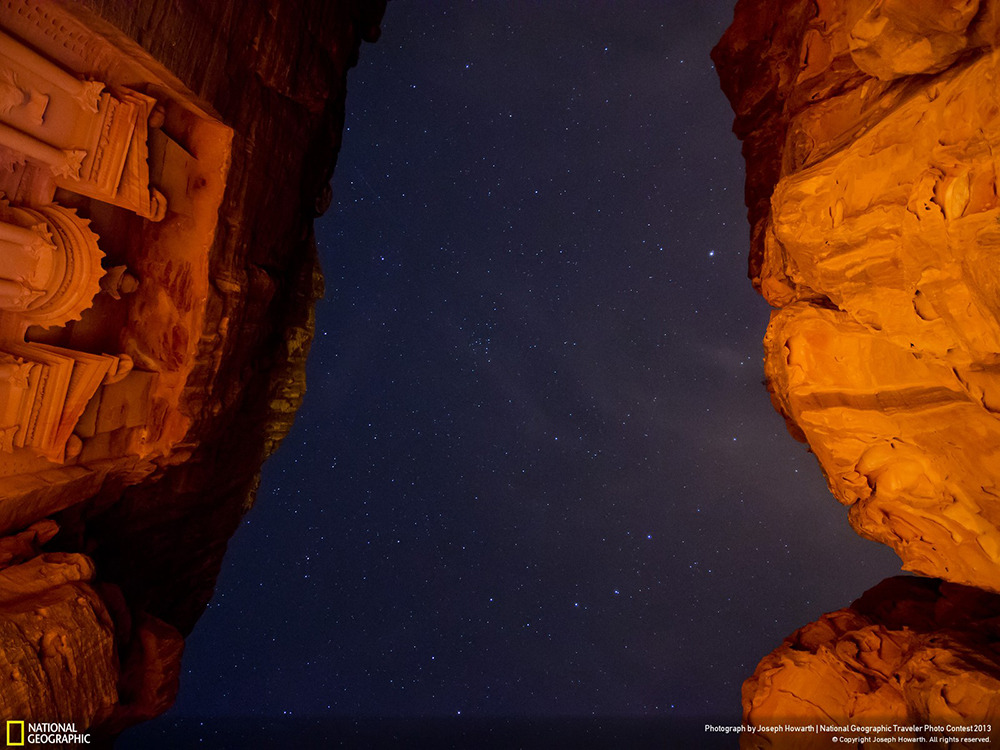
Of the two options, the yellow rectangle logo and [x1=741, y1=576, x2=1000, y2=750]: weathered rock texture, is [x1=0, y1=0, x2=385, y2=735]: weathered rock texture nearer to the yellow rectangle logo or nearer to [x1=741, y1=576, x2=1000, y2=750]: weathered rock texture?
the yellow rectangle logo

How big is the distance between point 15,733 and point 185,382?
4.17 metres

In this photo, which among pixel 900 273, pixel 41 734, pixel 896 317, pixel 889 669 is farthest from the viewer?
pixel 889 669

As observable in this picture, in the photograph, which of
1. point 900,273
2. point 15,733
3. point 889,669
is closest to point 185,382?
point 15,733

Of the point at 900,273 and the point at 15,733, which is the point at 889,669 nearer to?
the point at 900,273

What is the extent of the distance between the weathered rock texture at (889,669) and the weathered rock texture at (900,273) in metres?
1.06

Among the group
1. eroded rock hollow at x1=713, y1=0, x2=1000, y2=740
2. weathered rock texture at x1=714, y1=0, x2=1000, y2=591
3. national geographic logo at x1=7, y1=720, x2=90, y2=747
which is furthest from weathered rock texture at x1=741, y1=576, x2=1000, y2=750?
national geographic logo at x1=7, y1=720, x2=90, y2=747

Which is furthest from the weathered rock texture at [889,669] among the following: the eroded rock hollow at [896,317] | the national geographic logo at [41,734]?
the national geographic logo at [41,734]

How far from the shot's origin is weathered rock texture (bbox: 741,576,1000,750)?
518cm

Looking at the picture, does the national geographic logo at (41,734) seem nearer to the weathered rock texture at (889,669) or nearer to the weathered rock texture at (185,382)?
the weathered rock texture at (185,382)

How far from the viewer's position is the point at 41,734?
16.7ft

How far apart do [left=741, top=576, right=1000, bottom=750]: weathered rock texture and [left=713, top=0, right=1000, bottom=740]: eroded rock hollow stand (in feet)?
0.09

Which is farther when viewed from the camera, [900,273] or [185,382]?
[185,382]

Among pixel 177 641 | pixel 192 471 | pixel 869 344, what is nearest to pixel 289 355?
pixel 192 471

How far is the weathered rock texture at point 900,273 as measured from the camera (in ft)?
12.0
